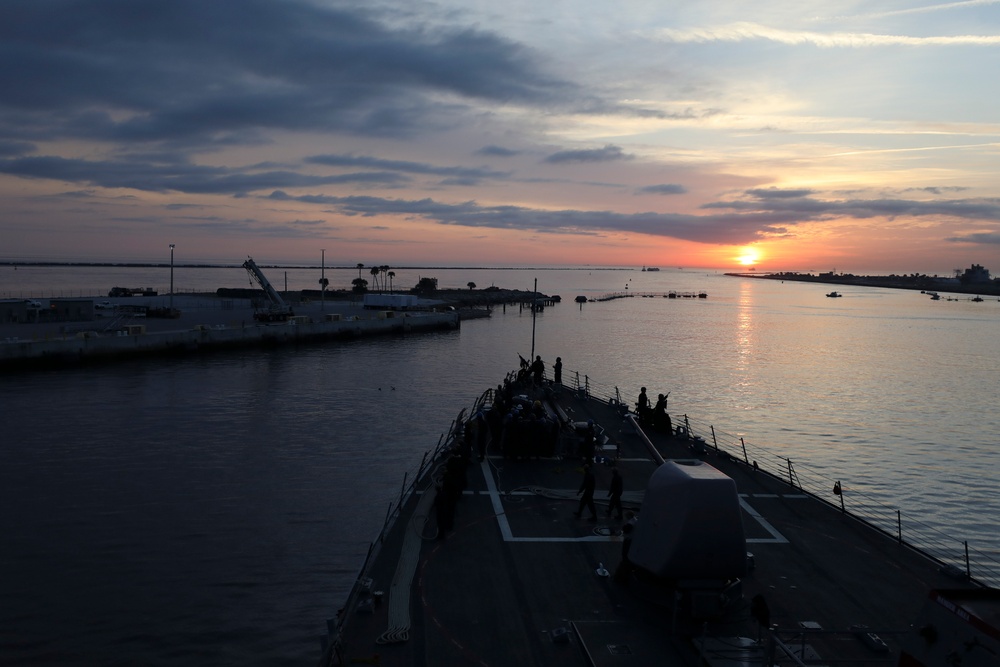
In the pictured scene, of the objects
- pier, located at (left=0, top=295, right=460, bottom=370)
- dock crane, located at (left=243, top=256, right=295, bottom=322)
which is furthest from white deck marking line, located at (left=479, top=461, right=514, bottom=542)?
dock crane, located at (left=243, top=256, right=295, bottom=322)

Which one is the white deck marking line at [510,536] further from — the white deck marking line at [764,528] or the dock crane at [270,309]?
the dock crane at [270,309]

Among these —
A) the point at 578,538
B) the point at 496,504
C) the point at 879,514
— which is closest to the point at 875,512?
the point at 879,514

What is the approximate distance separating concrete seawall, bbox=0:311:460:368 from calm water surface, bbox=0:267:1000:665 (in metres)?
2.91

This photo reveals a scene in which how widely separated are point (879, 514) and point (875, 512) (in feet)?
0.60

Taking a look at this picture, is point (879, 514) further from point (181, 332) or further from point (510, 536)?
point (181, 332)

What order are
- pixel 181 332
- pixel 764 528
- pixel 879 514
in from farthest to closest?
pixel 181 332 → pixel 879 514 → pixel 764 528

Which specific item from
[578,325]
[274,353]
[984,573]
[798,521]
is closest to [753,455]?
[984,573]

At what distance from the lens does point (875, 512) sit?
2528 centimetres

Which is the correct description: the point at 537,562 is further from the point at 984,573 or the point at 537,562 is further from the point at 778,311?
the point at 778,311

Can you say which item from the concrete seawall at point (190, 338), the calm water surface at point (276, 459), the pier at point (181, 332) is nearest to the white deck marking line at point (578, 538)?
the calm water surface at point (276, 459)

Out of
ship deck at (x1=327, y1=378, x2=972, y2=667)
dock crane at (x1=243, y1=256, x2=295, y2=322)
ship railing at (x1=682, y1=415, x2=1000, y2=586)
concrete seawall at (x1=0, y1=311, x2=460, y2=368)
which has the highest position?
dock crane at (x1=243, y1=256, x2=295, y2=322)

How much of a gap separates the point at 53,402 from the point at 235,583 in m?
30.2

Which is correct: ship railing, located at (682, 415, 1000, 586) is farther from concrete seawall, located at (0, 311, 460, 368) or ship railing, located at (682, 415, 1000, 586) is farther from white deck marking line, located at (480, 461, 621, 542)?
concrete seawall, located at (0, 311, 460, 368)

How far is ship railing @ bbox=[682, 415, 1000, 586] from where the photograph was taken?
19641 mm
